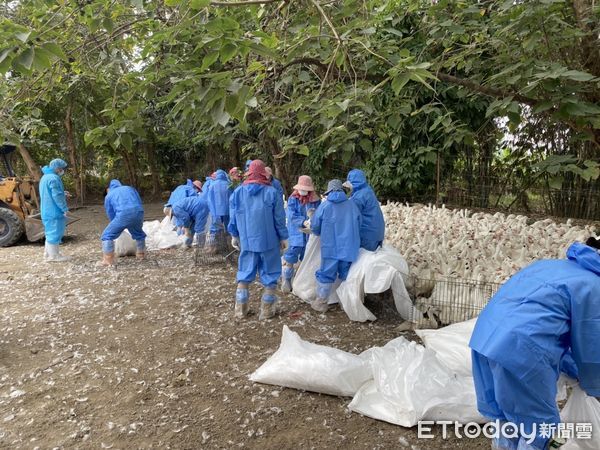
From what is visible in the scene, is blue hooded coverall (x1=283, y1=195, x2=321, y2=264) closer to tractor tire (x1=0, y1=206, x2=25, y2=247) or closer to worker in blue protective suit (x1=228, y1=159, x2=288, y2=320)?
worker in blue protective suit (x1=228, y1=159, x2=288, y2=320)

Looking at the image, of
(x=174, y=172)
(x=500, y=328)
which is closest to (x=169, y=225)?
(x=500, y=328)

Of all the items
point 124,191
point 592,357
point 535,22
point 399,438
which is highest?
point 535,22

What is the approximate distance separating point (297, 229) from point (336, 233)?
0.99 meters

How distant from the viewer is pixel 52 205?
7164 mm

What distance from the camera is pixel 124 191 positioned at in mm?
6719

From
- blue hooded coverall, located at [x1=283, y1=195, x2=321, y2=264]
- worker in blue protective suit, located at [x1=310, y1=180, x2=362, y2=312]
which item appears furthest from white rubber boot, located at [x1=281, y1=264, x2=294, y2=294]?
worker in blue protective suit, located at [x1=310, y1=180, x2=362, y2=312]

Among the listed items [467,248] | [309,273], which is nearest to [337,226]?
[309,273]

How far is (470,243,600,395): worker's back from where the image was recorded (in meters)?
1.67

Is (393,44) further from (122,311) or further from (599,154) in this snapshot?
(122,311)

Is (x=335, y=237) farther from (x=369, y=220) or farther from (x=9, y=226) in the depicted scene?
(x=9, y=226)

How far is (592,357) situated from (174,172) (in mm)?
18016

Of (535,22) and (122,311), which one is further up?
(535,22)

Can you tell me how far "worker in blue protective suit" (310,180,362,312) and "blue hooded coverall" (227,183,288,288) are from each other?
0.52 meters

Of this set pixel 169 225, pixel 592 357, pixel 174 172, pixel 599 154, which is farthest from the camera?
pixel 174 172
